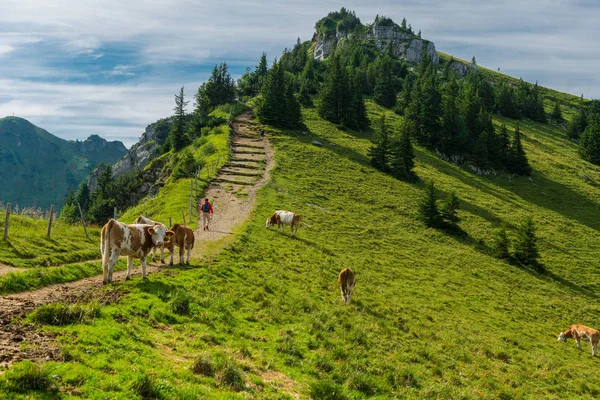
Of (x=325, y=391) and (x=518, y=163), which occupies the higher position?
(x=518, y=163)

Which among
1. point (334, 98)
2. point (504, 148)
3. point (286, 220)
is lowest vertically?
point (286, 220)

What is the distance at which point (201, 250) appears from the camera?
82.8 feet

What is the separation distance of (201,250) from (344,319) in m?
11.4

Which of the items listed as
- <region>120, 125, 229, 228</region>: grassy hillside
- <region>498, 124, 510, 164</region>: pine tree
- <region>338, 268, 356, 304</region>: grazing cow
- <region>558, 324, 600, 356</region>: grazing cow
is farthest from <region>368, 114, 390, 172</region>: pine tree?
<region>338, 268, 356, 304</region>: grazing cow

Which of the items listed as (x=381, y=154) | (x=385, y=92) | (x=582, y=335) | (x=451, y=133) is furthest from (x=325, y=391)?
(x=385, y=92)

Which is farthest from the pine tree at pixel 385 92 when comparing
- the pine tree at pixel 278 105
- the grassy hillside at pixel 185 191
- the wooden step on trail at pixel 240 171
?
the wooden step on trail at pixel 240 171

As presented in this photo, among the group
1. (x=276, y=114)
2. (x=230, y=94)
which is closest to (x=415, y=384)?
(x=276, y=114)

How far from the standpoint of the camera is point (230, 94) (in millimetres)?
110688

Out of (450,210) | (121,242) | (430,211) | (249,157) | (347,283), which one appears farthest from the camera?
(249,157)

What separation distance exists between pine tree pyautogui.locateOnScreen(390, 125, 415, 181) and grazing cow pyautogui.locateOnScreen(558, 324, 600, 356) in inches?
1743

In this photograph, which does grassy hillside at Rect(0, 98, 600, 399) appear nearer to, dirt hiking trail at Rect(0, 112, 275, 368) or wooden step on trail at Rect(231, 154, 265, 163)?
dirt hiking trail at Rect(0, 112, 275, 368)

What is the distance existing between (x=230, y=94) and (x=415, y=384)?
107 m

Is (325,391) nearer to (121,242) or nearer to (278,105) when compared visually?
(121,242)

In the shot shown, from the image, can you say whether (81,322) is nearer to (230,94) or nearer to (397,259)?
(397,259)
